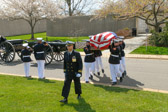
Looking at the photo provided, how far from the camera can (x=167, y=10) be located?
54.6ft

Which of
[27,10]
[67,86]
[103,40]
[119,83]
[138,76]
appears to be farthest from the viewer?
[27,10]

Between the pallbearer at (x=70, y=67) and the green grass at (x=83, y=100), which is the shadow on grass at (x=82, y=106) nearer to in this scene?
the green grass at (x=83, y=100)

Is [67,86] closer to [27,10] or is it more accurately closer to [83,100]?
[83,100]

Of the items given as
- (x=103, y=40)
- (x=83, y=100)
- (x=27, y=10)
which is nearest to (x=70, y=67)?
(x=83, y=100)

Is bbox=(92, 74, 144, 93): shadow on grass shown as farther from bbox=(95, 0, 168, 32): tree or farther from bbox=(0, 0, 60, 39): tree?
bbox=(0, 0, 60, 39): tree

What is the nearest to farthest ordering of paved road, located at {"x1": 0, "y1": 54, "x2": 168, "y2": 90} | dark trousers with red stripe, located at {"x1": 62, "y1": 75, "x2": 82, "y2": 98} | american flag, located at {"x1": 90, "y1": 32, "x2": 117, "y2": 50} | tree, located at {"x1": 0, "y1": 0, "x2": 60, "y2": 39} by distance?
dark trousers with red stripe, located at {"x1": 62, "y1": 75, "x2": 82, "y2": 98} < american flag, located at {"x1": 90, "y1": 32, "x2": 117, "y2": 50} < paved road, located at {"x1": 0, "y1": 54, "x2": 168, "y2": 90} < tree, located at {"x1": 0, "y1": 0, "x2": 60, "y2": 39}

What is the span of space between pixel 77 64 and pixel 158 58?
8467 millimetres

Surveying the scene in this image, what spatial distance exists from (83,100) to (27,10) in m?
21.8

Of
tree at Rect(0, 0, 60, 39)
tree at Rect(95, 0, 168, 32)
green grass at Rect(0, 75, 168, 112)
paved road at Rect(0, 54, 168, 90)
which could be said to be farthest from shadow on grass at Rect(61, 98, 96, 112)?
tree at Rect(0, 0, 60, 39)

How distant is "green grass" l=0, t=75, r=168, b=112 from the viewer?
453cm

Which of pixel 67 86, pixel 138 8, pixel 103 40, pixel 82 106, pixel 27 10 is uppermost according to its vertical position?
pixel 27 10

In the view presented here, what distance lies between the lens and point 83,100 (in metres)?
5.09

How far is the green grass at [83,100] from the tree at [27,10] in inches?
789

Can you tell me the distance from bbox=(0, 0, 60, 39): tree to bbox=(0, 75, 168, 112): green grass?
2003cm
